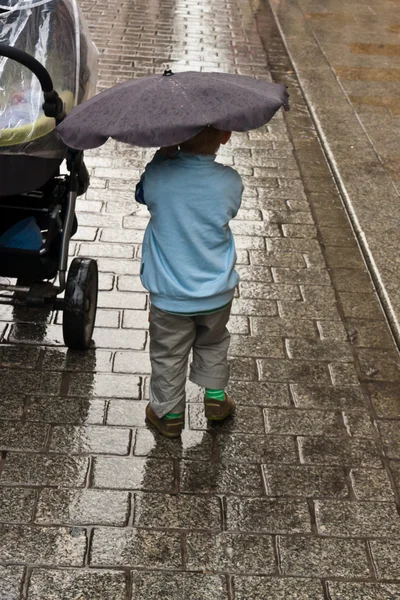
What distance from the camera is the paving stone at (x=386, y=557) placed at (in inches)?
133

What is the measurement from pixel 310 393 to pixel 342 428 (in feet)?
0.99

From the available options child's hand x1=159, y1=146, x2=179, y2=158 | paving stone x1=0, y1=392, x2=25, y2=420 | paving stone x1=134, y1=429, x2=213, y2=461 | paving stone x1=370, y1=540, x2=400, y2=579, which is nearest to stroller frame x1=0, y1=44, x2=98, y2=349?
paving stone x1=0, y1=392, x2=25, y2=420

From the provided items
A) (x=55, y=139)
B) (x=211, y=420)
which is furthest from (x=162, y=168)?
(x=211, y=420)

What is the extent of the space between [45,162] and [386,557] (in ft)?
7.15

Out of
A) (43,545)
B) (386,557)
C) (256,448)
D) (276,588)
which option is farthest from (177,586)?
(256,448)

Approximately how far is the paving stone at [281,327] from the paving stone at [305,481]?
114cm

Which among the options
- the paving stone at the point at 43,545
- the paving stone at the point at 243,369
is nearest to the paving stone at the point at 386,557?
the paving stone at the point at 43,545

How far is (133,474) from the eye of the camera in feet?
12.5

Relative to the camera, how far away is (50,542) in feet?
11.1

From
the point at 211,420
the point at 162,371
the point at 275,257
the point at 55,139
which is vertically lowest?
the point at 275,257

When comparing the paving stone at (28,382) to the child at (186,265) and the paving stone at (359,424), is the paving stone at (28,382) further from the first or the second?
the paving stone at (359,424)

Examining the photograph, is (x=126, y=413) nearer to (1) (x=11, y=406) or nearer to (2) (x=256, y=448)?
(1) (x=11, y=406)

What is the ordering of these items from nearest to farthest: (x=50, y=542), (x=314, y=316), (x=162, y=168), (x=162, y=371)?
(x=50, y=542)
(x=162, y=168)
(x=162, y=371)
(x=314, y=316)

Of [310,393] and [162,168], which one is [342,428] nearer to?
[310,393]
